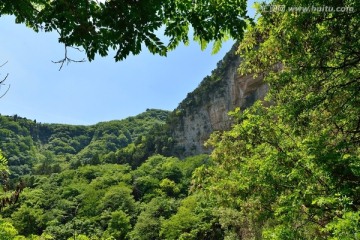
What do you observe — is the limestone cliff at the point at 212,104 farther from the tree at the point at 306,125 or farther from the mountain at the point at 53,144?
the tree at the point at 306,125

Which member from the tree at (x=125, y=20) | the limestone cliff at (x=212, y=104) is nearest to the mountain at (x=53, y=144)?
the limestone cliff at (x=212, y=104)

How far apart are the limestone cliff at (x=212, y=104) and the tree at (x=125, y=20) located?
8365 cm

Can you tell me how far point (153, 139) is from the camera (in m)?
115

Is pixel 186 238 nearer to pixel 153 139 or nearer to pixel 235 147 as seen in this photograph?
pixel 235 147

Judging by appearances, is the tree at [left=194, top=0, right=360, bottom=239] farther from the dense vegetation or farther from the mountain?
the mountain

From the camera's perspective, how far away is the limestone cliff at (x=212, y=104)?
8962 cm

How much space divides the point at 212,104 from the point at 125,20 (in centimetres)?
9894

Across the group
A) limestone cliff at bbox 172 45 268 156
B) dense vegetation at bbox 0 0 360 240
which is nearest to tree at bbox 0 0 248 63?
dense vegetation at bbox 0 0 360 240

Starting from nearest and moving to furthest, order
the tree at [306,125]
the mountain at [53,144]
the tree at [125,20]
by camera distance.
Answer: the tree at [125,20], the tree at [306,125], the mountain at [53,144]

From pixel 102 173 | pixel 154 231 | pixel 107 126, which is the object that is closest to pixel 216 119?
pixel 102 173

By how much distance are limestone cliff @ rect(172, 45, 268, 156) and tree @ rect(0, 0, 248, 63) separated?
83652 mm

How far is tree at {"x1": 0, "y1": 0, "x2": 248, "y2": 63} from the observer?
2.93 meters

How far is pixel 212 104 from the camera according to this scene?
101 meters

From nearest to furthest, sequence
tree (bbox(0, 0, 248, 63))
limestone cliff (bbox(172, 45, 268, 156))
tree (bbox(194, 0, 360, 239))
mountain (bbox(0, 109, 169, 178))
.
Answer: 1. tree (bbox(0, 0, 248, 63))
2. tree (bbox(194, 0, 360, 239))
3. limestone cliff (bbox(172, 45, 268, 156))
4. mountain (bbox(0, 109, 169, 178))
